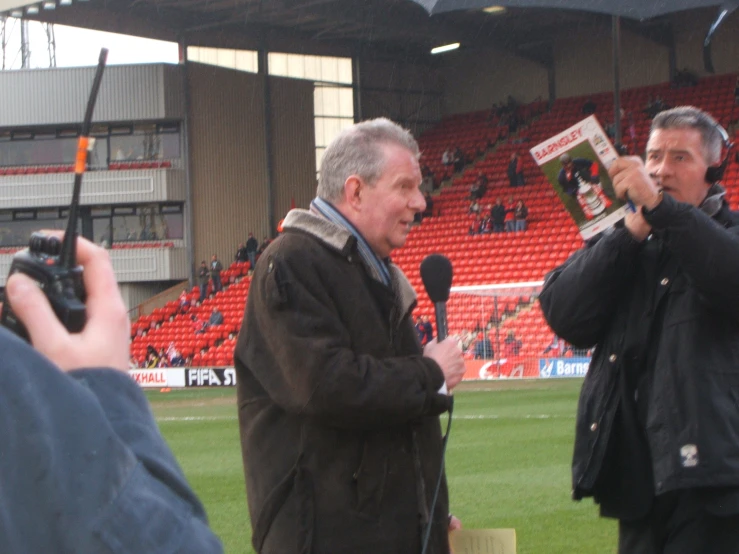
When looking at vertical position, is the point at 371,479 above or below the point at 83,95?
below

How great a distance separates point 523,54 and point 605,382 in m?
37.6

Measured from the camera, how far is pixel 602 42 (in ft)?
128

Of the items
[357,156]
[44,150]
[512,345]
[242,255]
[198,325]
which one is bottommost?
[198,325]

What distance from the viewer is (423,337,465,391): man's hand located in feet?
10.4

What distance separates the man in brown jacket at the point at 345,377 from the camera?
3012 mm

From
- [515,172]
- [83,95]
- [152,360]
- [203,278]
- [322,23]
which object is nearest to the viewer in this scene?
[152,360]

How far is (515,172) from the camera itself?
35125 mm

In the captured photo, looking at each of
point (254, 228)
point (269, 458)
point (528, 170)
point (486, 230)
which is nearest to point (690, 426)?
point (269, 458)

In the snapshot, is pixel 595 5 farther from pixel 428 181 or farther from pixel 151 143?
pixel 151 143

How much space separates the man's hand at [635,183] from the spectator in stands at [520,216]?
29.4m

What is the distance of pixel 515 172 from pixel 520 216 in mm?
2656

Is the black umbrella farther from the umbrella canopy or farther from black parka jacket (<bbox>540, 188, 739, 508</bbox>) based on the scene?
black parka jacket (<bbox>540, 188, 739, 508</bbox>)

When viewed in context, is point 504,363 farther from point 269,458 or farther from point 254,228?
point 269,458

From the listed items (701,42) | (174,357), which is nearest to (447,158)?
(701,42)
